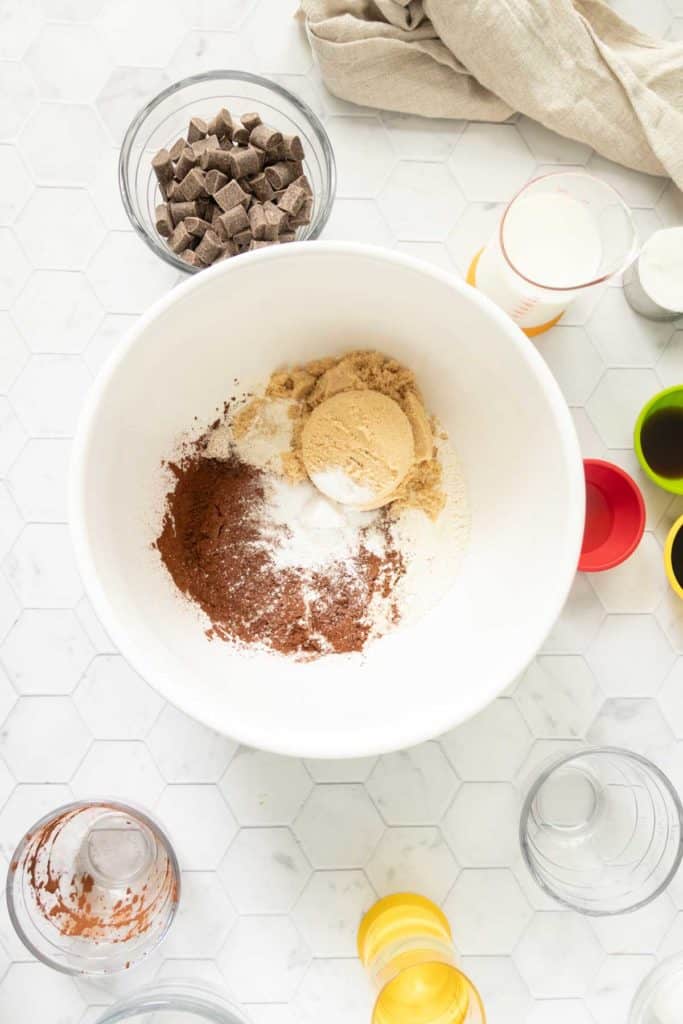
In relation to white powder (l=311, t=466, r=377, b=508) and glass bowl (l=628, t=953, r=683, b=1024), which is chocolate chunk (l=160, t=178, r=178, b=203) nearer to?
white powder (l=311, t=466, r=377, b=508)

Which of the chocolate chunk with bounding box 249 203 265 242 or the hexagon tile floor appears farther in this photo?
the hexagon tile floor

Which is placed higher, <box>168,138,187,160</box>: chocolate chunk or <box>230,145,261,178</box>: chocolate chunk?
<box>230,145,261,178</box>: chocolate chunk

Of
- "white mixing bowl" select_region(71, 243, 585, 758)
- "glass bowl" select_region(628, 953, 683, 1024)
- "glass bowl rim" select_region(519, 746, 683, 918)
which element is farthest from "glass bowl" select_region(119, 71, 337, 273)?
"glass bowl" select_region(628, 953, 683, 1024)

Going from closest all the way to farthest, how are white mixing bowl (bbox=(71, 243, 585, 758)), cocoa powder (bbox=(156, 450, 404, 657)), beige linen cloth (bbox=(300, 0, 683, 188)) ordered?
white mixing bowl (bbox=(71, 243, 585, 758)) < cocoa powder (bbox=(156, 450, 404, 657)) < beige linen cloth (bbox=(300, 0, 683, 188))

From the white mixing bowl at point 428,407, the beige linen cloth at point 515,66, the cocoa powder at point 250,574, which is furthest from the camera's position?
the beige linen cloth at point 515,66

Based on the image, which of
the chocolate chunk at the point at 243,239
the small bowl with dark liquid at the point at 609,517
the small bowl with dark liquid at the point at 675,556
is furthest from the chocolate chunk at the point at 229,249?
the small bowl with dark liquid at the point at 675,556

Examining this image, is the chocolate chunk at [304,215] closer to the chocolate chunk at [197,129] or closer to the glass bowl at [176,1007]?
the chocolate chunk at [197,129]

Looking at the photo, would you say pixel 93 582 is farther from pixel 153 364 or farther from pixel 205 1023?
pixel 205 1023
